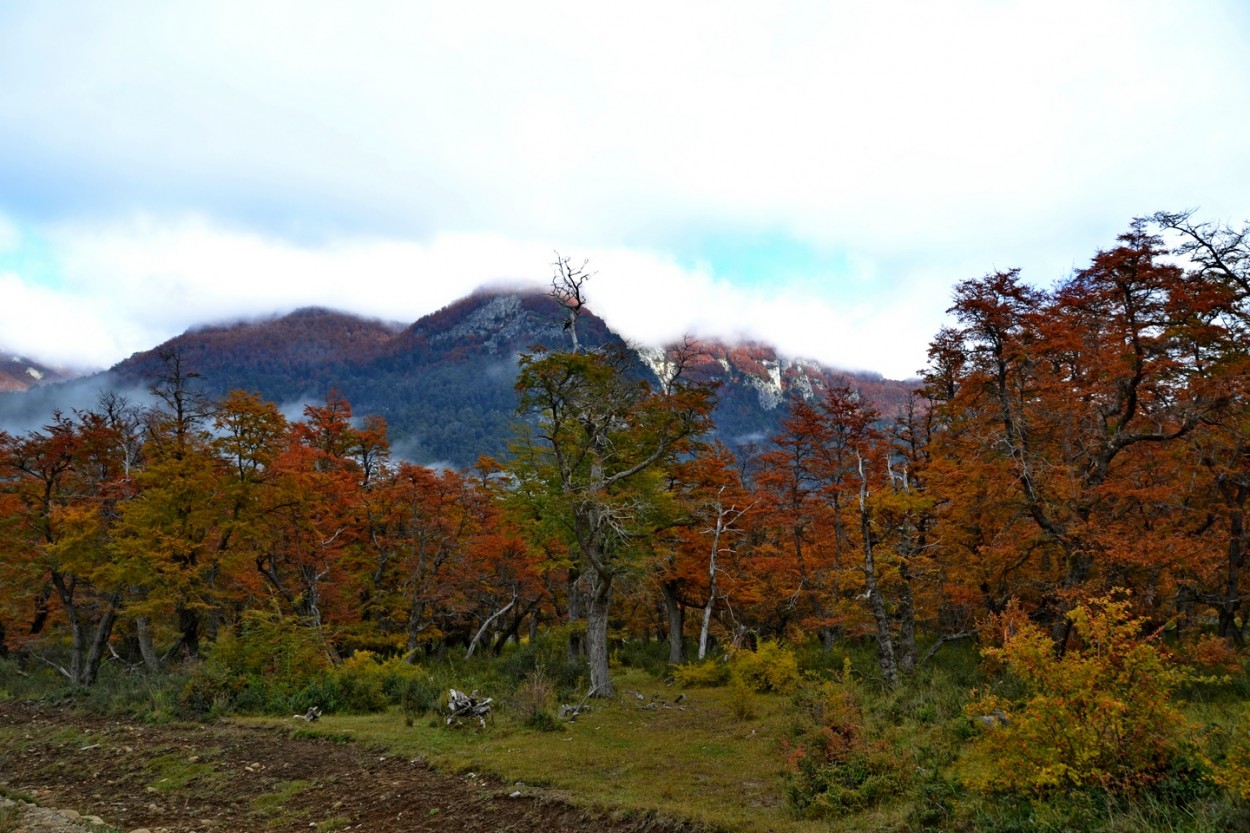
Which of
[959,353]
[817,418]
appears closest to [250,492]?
[817,418]

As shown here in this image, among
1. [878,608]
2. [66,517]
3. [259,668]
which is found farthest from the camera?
[66,517]

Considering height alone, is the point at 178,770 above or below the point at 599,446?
below

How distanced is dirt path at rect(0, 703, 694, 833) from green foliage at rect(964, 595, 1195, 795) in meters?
4.22

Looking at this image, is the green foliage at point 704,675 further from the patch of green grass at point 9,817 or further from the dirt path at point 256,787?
the patch of green grass at point 9,817

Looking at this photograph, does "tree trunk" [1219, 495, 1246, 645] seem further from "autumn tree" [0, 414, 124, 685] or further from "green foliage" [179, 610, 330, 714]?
"autumn tree" [0, 414, 124, 685]

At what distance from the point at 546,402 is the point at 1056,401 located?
13630 millimetres

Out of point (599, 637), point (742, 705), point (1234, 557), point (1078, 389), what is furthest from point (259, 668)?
point (1234, 557)

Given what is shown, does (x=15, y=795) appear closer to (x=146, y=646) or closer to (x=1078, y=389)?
(x=146, y=646)

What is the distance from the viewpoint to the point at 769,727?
1422 cm

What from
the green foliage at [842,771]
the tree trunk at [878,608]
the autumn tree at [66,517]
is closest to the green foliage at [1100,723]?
the green foliage at [842,771]

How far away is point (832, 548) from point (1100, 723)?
22728mm

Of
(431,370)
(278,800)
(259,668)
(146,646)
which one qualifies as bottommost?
(146,646)

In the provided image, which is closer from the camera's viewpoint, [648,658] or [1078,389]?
[1078,389]

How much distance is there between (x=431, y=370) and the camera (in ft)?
567
